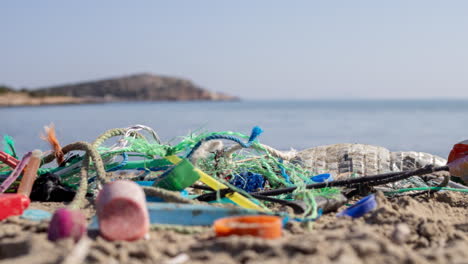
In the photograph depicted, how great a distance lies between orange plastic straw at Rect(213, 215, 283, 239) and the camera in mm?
2488

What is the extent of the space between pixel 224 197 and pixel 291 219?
2.05 feet

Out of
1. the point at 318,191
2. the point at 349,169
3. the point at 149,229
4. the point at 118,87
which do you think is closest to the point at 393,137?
the point at 349,169

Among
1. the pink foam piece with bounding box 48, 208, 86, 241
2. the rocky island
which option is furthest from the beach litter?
the rocky island

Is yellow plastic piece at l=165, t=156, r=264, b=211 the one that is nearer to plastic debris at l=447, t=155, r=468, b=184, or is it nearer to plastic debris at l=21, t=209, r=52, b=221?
plastic debris at l=21, t=209, r=52, b=221

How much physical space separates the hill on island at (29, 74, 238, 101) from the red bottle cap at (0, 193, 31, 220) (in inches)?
3041

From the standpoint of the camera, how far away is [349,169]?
4816 millimetres

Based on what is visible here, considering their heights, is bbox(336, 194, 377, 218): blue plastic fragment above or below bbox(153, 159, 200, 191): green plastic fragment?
below

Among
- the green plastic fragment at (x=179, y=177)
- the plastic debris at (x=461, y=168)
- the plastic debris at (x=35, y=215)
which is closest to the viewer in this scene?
the plastic debris at (x=35, y=215)

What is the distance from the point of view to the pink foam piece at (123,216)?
2512 mm

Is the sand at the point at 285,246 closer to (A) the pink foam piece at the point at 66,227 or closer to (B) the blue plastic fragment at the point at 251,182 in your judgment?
(A) the pink foam piece at the point at 66,227

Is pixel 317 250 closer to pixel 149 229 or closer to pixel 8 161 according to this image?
pixel 149 229

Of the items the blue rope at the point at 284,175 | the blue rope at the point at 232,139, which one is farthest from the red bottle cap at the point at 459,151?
the blue rope at the point at 232,139

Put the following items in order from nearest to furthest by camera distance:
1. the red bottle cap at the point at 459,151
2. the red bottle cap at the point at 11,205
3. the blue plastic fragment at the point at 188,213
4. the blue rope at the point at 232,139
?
the blue plastic fragment at the point at 188,213 → the red bottle cap at the point at 11,205 → the blue rope at the point at 232,139 → the red bottle cap at the point at 459,151

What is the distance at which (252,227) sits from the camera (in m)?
2.48
